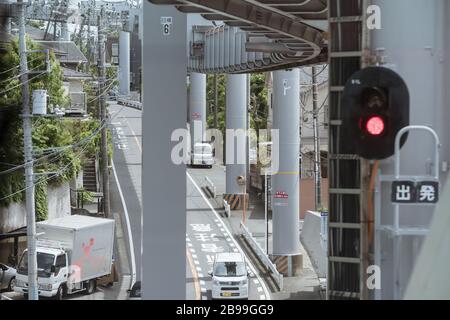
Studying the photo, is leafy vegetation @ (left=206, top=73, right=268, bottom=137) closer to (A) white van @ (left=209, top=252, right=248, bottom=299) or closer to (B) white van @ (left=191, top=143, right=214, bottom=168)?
(B) white van @ (left=191, top=143, right=214, bottom=168)

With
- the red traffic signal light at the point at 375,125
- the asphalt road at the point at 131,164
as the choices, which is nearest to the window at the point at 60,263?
the asphalt road at the point at 131,164

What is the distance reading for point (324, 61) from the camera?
74.8 ft

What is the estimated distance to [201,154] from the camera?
49.3m

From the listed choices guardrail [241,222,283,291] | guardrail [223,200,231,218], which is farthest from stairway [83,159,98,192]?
guardrail [241,222,283,291]

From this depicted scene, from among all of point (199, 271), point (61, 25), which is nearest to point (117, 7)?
point (61, 25)

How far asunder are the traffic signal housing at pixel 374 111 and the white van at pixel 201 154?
43.8m

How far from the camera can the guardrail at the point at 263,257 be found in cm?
2360

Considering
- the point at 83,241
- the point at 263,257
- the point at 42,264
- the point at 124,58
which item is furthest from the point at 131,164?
the point at 42,264

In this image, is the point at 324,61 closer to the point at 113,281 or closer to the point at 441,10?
the point at 113,281

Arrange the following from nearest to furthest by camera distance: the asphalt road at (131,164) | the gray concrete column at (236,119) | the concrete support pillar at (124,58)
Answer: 1. the asphalt road at (131,164)
2. the concrete support pillar at (124,58)
3. the gray concrete column at (236,119)

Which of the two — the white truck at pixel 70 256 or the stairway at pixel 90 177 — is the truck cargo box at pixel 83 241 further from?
the stairway at pixel 90 177

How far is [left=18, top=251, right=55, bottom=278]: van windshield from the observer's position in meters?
19.9

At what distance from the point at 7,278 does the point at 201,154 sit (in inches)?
1141

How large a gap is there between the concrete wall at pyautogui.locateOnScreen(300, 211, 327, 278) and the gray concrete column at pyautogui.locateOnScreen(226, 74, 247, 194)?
1066cm
